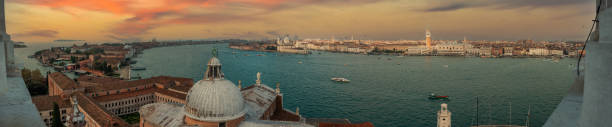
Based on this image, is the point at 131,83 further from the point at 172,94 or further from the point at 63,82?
the point at 172,94


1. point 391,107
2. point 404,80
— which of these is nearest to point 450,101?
point 391,107

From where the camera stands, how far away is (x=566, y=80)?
A: 38.8 meters

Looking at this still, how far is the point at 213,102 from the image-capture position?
918cm

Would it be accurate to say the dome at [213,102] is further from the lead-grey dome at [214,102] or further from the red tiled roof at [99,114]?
the red tiled roof at [99,114]

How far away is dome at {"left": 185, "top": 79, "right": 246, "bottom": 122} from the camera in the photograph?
9.13m

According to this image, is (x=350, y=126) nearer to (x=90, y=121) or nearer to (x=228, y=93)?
(x=228, y=93)

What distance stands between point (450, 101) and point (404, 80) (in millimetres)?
11780

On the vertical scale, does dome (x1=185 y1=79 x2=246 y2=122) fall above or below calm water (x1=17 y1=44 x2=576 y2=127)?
above

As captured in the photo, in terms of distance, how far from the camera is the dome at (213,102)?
9.13 m

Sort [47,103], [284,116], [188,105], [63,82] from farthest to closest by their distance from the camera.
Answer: [63,82] < [47,103] < [284,116] < [188,105]

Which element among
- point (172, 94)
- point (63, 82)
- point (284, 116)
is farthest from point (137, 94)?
point (284, 116)

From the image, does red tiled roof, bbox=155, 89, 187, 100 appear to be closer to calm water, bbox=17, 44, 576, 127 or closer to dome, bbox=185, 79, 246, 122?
calm water, bbox=17, 44, 576, 127

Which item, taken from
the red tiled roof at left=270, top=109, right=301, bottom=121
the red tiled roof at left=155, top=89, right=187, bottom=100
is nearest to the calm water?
the red tiled roof at left=270, top=109, right=301, bottom=121

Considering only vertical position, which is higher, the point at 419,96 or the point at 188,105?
the point at 188,105
